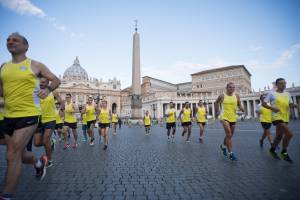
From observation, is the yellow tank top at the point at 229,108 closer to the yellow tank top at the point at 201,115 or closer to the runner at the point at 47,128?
the runner at the point at 47,128

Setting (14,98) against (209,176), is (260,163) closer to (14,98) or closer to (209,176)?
(209,176)

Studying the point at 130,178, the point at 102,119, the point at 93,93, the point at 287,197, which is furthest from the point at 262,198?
the point at 93,93

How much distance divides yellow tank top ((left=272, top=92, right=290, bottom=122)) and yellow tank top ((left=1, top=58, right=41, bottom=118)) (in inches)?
217

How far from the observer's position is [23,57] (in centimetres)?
311

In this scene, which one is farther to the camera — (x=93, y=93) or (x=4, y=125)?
(x=93, y=93)

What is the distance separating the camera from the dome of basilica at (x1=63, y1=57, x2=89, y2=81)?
11316 cm

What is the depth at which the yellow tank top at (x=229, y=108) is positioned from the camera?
6.11m

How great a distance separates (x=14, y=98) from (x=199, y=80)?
309ft

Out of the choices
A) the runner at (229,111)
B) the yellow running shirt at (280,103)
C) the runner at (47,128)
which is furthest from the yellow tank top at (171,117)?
the runner at (47,128)

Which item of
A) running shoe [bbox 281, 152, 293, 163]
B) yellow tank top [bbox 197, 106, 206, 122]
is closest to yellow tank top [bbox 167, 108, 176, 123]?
yellow tank top [bbox 197, 106, 206, 122]

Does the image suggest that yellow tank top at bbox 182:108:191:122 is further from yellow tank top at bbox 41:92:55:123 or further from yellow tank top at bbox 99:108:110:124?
yellow tank top at bbox 41:92:55:123

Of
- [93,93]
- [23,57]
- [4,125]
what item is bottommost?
[4,125]

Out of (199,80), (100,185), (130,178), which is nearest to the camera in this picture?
(100,185)

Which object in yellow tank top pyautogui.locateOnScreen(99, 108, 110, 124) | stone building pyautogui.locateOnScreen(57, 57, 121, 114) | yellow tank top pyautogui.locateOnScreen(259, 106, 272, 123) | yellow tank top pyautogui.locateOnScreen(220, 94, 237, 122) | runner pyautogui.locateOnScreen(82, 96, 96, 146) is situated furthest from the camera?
stone building pyautogui.locateOnScreen(57, 57, 121, 114)
